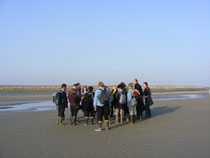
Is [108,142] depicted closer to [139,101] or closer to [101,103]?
[101,103]

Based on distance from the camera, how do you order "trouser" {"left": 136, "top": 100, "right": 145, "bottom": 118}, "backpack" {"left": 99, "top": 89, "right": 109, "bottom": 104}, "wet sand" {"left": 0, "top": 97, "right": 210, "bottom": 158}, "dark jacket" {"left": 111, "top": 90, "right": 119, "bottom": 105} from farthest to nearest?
"trouser" {"left": 136, "top": 100, "right": 145, "bottom": 118} < "dark jacket" {"left": 111, "top": 90, "right": 119, "bottom": 105} < "backpack" {"left": 99, "top": 89, "right": 109, "bottom": 104} < "wet sand" {"left": 0, "top": 97, "right": 210, "bottom": 158}

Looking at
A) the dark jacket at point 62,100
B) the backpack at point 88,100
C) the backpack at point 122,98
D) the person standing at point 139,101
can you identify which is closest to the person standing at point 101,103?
the backpack at point 88,100

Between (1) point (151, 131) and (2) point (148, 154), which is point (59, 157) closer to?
(2) point (148, 154)

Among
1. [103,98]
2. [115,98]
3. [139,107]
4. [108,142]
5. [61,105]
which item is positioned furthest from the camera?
[139,107]

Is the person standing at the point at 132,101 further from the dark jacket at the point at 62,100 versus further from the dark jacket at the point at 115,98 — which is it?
the dark jacket at the point at 62,100

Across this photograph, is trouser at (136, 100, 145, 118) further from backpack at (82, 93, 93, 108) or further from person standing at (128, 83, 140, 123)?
backpack at (82, 93, 93, 108)

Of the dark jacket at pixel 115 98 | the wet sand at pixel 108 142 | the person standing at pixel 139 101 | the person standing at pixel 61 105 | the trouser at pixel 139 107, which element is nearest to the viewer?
the wet sand at pixel 108 142

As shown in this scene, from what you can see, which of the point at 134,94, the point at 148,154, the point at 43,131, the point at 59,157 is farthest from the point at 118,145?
the point at 134,94

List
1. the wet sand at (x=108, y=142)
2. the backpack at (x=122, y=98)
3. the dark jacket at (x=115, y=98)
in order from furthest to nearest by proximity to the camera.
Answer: the dark jacket at (x=115, y=98) → the backpack at (x=122, y=98) → the wet sand at (x=108, y=142)

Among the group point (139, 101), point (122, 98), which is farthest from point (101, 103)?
point (139, 101)

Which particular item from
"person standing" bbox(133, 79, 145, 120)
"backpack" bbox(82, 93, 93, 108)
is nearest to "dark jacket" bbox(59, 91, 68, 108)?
"backpack" bbox(82, 93, 93, 108)

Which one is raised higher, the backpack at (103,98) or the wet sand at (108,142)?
the backpack at (103,98)

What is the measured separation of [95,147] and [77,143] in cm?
73

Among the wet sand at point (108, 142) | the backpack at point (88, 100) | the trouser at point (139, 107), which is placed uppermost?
the backpack at point (88, 100)
